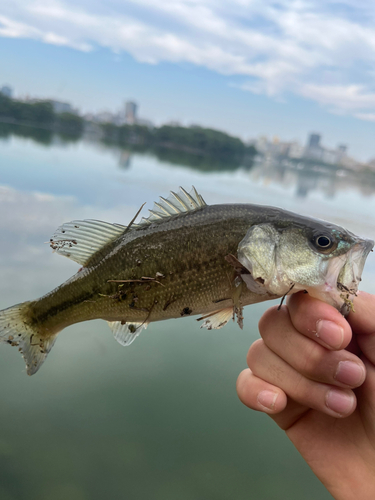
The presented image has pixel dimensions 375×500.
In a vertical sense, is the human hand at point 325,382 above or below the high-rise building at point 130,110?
below

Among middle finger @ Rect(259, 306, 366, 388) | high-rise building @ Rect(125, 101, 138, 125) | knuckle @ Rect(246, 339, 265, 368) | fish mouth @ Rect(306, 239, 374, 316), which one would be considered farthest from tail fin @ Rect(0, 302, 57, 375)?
high-rise building @ Rect(125, 101, 138, 125)

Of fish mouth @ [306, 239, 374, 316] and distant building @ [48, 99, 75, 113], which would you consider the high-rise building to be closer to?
distant building @ [48, 99, 75, 113]

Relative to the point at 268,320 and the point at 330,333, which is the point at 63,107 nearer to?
the point at 268,320

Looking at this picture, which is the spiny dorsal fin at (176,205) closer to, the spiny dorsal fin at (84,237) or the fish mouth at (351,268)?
the spiny dorsal fin at (84,237)

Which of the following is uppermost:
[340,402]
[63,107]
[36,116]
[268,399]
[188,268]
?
[63,107]

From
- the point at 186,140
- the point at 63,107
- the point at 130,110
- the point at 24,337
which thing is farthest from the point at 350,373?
the point at 130,110

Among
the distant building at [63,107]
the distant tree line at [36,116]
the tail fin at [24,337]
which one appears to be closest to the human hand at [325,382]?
the tail fin at [24,337]
